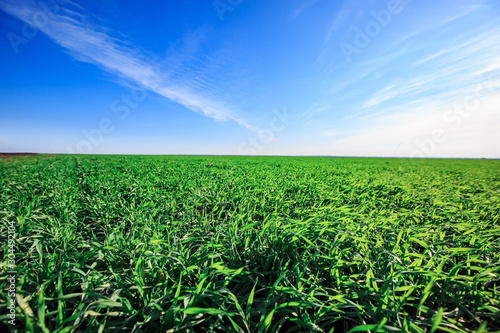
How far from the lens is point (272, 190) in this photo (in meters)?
3.88

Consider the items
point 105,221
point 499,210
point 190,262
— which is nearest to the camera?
point 190,262

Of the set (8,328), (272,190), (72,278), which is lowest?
(8,328)

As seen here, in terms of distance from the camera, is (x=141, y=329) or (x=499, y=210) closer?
(x=141, y=329)

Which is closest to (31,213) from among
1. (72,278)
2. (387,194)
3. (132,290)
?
(72,278)

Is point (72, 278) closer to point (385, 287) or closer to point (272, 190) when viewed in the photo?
point (385, 287)

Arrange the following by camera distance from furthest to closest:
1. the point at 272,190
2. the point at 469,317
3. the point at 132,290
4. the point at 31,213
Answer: the point at 272,190 → the point at 31,213 → the point at 132,290 → the point at 469,317

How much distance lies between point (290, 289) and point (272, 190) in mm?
2739

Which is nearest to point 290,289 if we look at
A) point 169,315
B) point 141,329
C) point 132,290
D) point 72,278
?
point 169,315

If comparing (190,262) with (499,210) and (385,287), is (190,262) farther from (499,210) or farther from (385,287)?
(499,210)

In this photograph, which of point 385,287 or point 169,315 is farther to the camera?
point 385,287

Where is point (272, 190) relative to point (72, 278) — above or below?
above

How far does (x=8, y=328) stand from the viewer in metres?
1.09

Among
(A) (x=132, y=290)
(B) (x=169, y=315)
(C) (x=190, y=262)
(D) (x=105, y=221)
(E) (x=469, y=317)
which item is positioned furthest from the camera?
(D) (x=105, y=221)

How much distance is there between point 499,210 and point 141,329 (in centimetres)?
491
